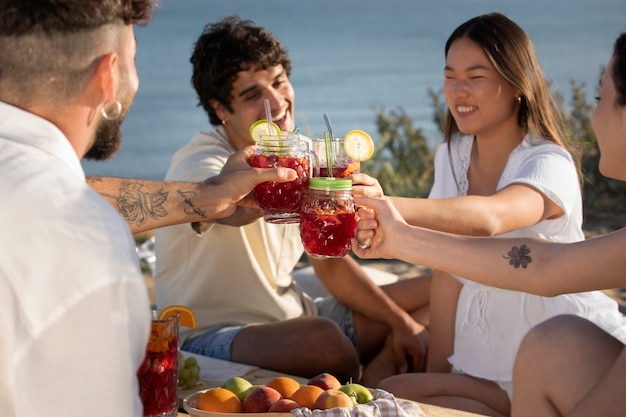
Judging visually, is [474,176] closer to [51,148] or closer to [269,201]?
[269,201]

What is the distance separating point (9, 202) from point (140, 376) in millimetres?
1060

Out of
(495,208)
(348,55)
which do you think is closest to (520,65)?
(495,208)

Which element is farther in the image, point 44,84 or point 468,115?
point 468,115

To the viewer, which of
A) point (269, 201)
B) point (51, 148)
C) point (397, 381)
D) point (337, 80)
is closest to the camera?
point (51, 148)

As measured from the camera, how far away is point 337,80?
71.7ft

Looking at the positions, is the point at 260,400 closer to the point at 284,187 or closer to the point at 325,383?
the point at 325,383

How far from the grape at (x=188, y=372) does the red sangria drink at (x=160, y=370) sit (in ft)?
1.50

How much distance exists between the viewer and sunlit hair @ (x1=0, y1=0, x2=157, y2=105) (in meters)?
1.93

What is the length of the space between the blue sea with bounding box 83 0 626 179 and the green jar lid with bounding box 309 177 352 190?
104 centimetres

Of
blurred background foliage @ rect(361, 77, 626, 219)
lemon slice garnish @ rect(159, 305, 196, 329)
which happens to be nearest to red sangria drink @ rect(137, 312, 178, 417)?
lemon slice garnish @ rect(159, 305, 196, 329)

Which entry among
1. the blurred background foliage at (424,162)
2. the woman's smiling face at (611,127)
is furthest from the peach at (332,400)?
the blurred background foliage at (424,162)

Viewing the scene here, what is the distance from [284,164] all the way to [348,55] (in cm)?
2503

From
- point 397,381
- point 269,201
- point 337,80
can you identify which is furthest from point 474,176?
point 337,80

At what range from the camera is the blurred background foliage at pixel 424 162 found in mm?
8172
